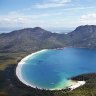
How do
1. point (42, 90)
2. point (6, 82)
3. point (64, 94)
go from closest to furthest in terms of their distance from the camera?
point (64, 94) < point (42, 90) < point (6, 82)

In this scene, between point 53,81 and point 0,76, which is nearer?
point 53,81

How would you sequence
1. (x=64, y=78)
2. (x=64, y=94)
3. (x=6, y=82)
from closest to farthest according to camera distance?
(x=64, y=94) < (x=6, y=82) < (x=64, y=78)

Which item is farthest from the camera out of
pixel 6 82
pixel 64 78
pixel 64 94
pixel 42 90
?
pixel 64 78

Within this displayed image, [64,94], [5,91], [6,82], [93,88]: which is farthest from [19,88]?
[93,88]

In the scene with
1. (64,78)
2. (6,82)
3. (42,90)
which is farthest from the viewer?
(64,78)

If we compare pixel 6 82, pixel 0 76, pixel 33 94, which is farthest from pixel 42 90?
pixel 0 76

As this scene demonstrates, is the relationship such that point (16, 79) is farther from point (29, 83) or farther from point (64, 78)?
point (64, 78)

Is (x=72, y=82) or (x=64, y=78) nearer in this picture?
(x=72, y=82)

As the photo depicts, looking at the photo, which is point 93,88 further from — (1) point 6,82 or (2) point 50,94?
(1) point 6,82
